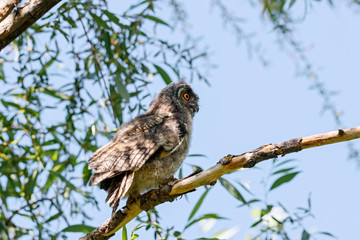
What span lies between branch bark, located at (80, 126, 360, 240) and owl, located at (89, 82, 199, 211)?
10cm

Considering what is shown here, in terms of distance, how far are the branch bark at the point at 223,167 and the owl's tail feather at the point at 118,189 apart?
3.2 inches

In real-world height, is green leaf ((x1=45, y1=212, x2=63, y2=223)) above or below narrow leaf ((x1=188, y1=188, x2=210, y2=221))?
above

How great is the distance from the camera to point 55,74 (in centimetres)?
359

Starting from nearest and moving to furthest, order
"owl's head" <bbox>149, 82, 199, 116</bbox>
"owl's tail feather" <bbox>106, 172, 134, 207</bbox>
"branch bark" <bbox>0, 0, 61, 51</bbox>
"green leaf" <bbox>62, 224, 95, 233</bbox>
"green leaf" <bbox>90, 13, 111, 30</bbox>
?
"branch bark" <bbox>0, 0, 61, 51</bbox>
"owl's tail feather" <bbox>106, 172, 134, 207</bbox>
"green leaf" <bbox>62, 224, 95, 233</bbox>
"green leaf" <bbox>90, 13, 111, 30</bbox>
"owl's head" <bbox>149, 82, 199, 116</bbox>

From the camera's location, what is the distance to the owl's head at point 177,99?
10.2 feet

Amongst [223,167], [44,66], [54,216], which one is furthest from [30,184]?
[223,167]

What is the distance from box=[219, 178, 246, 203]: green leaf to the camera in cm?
261

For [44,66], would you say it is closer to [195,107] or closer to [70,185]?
[70,185]

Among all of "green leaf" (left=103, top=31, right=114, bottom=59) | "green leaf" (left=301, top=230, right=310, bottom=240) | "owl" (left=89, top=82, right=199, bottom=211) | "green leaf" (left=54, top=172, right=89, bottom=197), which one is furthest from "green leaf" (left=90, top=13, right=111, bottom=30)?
"green leaf" (left=301, top=230, right=310, bottom=240)

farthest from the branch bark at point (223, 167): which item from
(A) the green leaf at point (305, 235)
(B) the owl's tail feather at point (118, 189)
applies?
(A) the green leaf at point (305, 235)

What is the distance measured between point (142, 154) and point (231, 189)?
1.80ft

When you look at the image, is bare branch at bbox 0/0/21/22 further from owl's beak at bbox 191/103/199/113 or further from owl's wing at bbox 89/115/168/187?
owl's beak at bbox 191/103/199/113

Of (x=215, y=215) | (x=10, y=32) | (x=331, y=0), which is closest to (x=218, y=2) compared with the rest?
(x=331, y=0)

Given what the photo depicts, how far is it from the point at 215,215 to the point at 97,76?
103 cm
